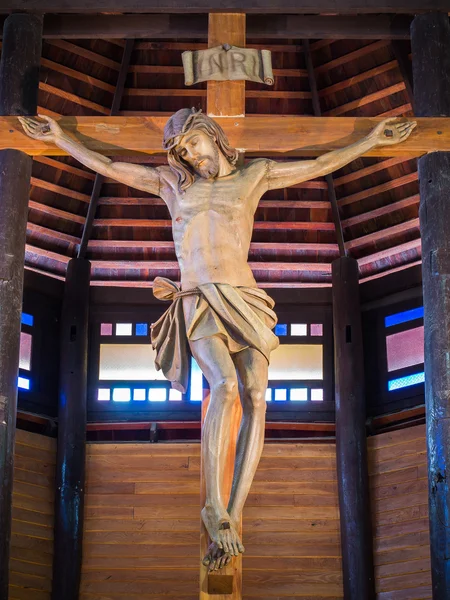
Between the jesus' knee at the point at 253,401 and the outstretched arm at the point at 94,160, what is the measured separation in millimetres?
1437

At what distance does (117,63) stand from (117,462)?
353 centimetres

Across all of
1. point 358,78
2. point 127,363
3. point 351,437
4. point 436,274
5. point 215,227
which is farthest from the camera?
point 127,363

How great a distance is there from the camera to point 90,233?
12.8m

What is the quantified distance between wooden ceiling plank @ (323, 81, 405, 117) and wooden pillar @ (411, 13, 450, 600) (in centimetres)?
269

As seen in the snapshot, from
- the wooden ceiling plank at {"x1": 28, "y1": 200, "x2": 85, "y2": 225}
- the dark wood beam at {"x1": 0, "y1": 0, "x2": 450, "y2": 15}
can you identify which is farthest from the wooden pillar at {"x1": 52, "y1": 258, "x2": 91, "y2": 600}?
the dark wood beam at {"x1": 0, "y1": 0, "x2": 450, "y2": 15}

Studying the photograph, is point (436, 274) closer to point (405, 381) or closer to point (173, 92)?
point (405, 381)

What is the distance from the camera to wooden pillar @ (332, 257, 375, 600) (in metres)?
11.4

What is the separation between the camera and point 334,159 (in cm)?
838

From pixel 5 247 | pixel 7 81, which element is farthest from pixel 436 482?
pixel 7 81

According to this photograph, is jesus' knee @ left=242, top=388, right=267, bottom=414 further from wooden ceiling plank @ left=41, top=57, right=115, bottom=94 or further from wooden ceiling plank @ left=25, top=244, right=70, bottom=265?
wooden ceiling plank @ left=25, top=244, right=70, bottom=265

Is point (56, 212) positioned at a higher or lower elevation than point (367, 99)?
lower

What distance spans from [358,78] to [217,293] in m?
4.98

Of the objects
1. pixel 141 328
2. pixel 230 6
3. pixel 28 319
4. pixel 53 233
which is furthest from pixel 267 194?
pixel 230 6

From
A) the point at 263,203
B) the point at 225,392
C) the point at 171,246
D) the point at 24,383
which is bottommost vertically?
the point at 225,392
